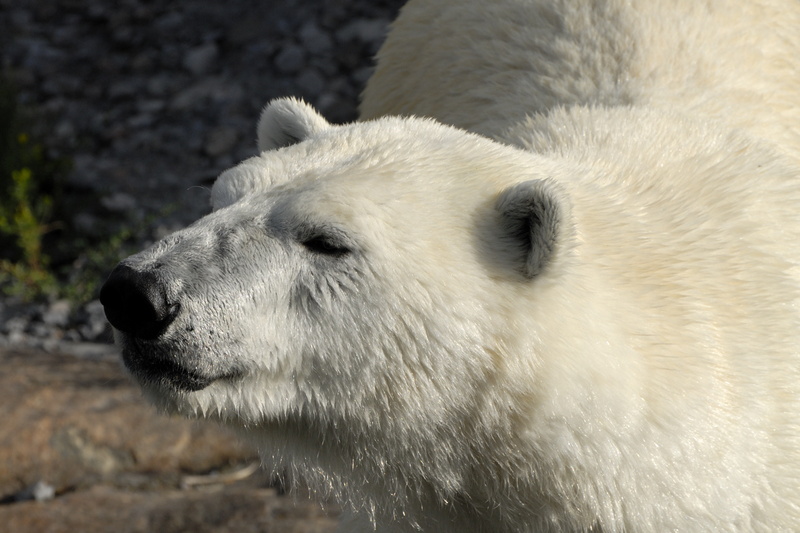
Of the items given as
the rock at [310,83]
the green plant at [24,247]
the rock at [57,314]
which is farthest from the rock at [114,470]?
the rock at [310,83]

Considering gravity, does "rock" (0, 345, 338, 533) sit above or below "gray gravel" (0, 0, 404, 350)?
below

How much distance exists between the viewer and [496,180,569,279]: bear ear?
72.8 inches

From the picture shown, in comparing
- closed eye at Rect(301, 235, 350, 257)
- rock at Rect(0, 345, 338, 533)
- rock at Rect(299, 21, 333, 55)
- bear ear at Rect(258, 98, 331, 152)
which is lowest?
rock at Rect(0, 345, 338, 533)

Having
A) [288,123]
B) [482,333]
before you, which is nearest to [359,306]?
[482,333]

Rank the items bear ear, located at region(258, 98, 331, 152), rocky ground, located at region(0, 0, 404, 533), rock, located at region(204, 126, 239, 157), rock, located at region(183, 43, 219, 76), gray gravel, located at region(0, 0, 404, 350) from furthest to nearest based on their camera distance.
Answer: rock, located at region(183, 43, 219, 76) < rock, located at region(204, 126, 239, 157) < gray gravel, located at region(0, 0, 404, 350) < rocky ground, located at region(0, 0, 404, 533) < bear ear, located at region(258, 98, 331, 152)

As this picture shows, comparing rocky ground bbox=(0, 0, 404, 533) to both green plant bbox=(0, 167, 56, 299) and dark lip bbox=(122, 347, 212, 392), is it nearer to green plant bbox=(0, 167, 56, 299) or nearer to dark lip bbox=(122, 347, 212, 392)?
green plant bbox=(0, 167, 56, 299)

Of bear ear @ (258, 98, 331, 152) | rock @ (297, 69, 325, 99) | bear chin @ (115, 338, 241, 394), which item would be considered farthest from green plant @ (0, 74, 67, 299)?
bear chin @ (115, 338, 241, 394)

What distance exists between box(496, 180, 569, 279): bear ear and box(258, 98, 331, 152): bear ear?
61cm

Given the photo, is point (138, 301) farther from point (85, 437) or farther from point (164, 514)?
point (85, 437)

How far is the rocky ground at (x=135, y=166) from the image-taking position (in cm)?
335

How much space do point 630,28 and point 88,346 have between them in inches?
118

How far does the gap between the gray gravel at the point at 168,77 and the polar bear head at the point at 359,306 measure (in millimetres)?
3521

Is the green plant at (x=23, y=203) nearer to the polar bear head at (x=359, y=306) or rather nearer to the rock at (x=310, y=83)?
the rock at (x=310, y=83)

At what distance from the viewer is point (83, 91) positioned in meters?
6.75
